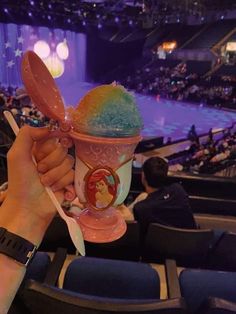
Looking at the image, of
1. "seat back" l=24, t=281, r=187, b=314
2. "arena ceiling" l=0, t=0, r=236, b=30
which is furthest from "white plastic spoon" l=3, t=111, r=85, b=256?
"arena ceiling" l=0, t=0, r=236, b=30

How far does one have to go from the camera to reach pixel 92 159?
0.74 m

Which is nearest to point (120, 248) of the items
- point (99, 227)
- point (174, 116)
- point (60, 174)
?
point (99, 227)

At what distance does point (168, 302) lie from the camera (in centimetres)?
105

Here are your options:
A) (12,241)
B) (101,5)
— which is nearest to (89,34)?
(101,5)

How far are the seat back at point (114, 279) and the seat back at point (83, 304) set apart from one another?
0.36 metres

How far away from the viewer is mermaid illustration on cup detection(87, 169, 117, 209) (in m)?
0.74

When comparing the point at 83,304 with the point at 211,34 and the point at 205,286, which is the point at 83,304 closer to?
the point at 205,286

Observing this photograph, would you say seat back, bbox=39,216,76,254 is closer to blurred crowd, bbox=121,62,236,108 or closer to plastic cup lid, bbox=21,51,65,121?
plastic cup lid, bbox=21,51,65,121

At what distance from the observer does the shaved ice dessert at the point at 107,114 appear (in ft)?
2.34

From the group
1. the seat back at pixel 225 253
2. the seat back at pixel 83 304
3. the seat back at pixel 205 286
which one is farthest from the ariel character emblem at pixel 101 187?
the seat back at pixel 225 253

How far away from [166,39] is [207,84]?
4586 mm

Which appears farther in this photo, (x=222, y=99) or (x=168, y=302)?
(x=222, y=99)

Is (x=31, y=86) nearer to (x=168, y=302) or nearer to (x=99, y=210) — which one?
(x=99, y=210)

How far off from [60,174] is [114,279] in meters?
0.94
